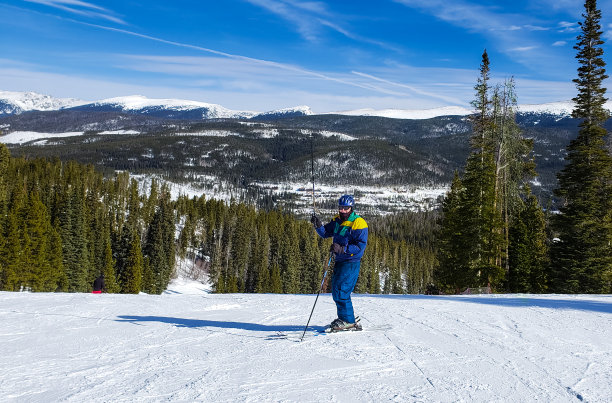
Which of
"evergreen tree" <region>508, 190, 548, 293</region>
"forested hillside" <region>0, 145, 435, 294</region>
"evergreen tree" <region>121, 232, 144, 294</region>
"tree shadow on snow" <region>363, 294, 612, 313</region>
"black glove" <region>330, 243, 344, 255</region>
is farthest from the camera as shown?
"evergreen tree" <region>121, 232, 144, 294</region>

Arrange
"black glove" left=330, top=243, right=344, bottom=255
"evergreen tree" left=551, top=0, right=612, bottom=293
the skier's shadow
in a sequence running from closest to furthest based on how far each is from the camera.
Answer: "black glove" left=330, top=243, right=344, bottom=255, the skier's shadow, "evergreen tree" left=551, top=0, right=612, bottom=293

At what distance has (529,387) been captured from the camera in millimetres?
4465

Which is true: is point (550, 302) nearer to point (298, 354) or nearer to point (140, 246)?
point (298, 354)

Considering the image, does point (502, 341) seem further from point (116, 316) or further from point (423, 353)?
point (116, 316)

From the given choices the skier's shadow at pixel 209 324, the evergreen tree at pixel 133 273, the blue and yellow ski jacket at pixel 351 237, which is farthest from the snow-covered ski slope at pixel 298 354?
the evergreen tree at pixel 133 273

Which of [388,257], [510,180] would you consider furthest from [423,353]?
[388,257]

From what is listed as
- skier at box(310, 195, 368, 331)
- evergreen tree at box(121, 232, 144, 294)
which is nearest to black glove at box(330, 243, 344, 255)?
skier at box(310, 195, 368, 331)

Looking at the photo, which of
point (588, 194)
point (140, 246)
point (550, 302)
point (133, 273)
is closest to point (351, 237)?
point (550, 302)

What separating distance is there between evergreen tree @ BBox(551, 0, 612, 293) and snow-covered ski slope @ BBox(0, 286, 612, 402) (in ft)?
48.2

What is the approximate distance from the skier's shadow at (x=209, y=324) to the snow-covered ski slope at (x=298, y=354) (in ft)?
0.12

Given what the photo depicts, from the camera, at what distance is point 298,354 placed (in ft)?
18.5

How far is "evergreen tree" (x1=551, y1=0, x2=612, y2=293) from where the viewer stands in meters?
21.5

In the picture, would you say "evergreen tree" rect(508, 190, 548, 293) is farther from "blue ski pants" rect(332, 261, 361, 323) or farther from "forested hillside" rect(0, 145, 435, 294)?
"forested hillside" rect(0, 145, 435, 294)

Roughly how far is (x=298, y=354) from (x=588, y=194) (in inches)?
887
